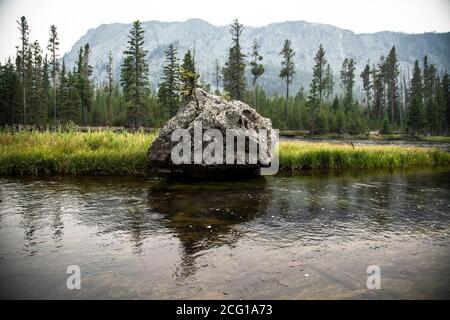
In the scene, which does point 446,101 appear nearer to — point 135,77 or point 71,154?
point 135,77

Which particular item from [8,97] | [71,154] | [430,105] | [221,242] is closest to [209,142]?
[71,154]

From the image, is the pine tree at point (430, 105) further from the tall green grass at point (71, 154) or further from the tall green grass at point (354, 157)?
the tall green grass at point (71, 154)

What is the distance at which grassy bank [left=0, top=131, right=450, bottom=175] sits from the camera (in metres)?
15.0

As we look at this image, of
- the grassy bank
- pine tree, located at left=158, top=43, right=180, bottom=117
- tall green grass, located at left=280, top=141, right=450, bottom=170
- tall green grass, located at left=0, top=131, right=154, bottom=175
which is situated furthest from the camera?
pine tree, located at left=158, top=43, right=180, bottom=117

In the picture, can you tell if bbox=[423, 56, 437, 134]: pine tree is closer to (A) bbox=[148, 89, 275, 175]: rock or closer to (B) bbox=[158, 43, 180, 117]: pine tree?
(B) bbox=[158, 43, 180, 117]: pine tree

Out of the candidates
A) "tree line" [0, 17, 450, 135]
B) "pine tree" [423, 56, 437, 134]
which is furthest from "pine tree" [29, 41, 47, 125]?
"pine tree" [423, 56, 437, 134]

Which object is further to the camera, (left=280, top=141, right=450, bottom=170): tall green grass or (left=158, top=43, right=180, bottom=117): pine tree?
(left=158, top=43, right=180, bottom=117): pine tree

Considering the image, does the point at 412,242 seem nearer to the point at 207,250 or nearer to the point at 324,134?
the point at 207,250

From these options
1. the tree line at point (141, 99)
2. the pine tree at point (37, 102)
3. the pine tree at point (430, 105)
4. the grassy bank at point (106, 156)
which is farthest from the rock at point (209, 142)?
the pine tree at point (430, 105)

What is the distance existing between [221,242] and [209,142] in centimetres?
802

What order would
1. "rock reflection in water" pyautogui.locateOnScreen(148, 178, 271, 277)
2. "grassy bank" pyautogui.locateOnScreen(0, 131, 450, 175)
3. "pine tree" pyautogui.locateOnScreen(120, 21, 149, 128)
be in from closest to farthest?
"rock reflection in water" pyautogui.locateOnScreen(148, 178, 271, 277), "grassy bank" pyautogui.locateOnScreen(0, 131, 450, 175), "pine tree" pyautogui.locateOnScreen(120, 21, 149, 128)

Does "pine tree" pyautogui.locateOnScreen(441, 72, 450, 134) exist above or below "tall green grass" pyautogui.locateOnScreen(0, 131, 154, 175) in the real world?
above

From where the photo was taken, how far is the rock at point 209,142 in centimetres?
1416

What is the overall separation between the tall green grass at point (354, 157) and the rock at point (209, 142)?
127 inches
